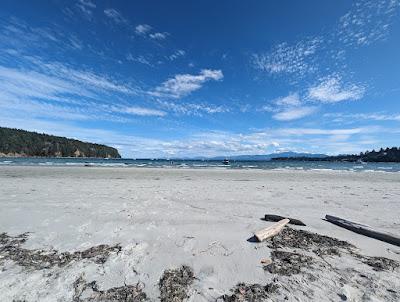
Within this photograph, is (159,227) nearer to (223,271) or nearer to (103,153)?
(223,271)

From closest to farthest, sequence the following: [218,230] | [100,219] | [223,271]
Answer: [223,271] < [218,230] < [100,219]

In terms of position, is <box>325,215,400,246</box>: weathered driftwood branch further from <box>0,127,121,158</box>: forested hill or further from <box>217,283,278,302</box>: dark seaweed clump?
<box>0,127,121,158</box>: forested hill

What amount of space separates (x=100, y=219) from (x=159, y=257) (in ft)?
11.0

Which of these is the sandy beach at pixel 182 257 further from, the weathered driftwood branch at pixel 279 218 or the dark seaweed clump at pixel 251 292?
the weathered driftwood branch at pixel 279 218

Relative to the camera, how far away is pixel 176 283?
3990 mm

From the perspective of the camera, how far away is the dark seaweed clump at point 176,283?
366 centimetres

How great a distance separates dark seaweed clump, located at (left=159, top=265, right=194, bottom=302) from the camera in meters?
3.66

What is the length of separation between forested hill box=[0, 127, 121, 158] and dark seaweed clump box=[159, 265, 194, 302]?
153 metres

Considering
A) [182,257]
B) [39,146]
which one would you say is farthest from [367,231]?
[39,146]

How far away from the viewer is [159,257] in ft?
16.2

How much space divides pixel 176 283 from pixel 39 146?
6188 inches

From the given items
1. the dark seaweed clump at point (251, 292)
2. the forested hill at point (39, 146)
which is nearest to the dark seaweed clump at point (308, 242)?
the dark seaweed clump at point (251, 292)

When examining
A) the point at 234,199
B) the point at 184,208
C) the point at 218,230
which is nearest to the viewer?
the point at 218,230

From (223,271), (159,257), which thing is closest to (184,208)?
(159,257)
